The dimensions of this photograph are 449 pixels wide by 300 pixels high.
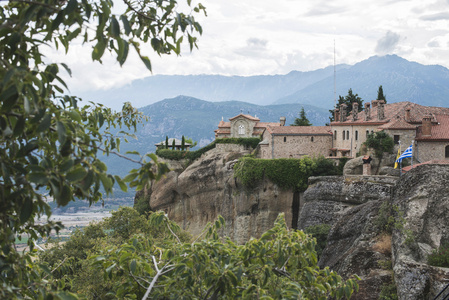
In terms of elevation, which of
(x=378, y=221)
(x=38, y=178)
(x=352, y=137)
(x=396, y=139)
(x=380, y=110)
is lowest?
(x=378, y=221)

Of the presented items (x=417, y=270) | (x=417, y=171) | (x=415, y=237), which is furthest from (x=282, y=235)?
(x=417, y=171)

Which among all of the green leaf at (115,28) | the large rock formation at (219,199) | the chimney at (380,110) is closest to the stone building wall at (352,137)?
the chimney at (380,110)

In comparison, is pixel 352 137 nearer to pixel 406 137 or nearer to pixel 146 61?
pixel 406 137

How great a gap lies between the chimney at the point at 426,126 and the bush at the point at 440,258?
3046cm

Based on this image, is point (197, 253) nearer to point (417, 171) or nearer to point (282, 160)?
point (417, 171)

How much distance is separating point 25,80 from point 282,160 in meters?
43.8

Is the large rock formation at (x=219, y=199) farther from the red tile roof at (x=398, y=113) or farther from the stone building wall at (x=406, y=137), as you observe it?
the red tile roof at (x=398, y=113)

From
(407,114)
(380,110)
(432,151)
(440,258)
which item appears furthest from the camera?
(380,110)

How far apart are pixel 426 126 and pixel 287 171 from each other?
12867 millimetres

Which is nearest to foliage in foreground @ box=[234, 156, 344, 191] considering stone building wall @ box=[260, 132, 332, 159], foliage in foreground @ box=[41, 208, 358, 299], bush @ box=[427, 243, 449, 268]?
stone building wall @ box=[260, 132, 332, 159]

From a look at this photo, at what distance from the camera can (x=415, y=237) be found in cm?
1686

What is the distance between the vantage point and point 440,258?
1548 cm

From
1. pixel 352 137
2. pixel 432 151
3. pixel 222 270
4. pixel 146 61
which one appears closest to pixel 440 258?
pixel 222 270

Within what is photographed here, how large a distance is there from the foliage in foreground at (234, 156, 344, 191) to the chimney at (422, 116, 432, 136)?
785 centimetres
